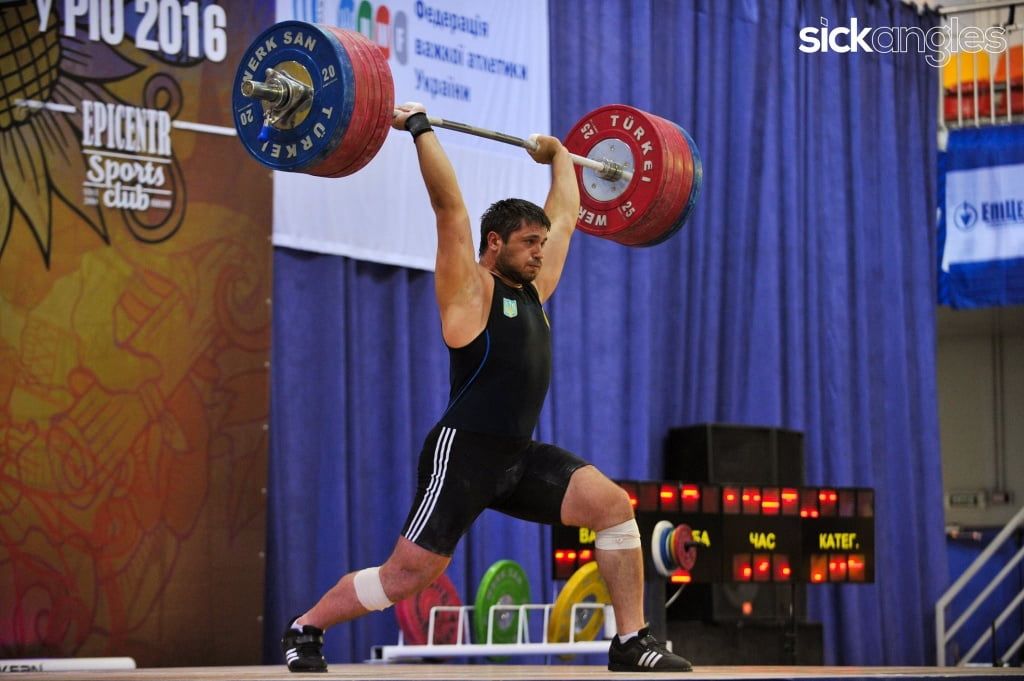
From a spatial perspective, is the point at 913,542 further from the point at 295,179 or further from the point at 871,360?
the point at 295,179

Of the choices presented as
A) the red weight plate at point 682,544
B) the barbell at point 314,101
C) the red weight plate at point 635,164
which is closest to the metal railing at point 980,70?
the red weight plate at point 682,544

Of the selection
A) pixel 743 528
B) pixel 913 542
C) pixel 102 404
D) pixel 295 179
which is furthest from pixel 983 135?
pixel 102 404

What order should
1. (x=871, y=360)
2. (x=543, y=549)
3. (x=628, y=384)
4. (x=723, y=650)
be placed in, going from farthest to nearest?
(x=871, y=360)
(x=628, y=384)
(x=543, y=549)
(x=723, y=650)

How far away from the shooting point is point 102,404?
5.07 metres

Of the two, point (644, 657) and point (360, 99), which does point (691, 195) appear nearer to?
point (360, 99)

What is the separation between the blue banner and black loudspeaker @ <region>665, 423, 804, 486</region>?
225 cm

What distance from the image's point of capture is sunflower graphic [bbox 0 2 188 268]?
Answer: 4.99 metres

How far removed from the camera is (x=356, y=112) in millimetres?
3281

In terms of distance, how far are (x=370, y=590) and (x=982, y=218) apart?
630 cm

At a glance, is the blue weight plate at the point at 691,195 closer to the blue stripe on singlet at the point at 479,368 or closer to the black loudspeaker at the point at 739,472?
the blue stripe on singlet at the point at 479,368

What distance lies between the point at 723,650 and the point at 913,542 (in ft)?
8.05

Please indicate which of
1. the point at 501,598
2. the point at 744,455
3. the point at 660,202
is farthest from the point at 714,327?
the point at 660,202

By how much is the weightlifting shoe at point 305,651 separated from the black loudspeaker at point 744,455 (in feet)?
12.1

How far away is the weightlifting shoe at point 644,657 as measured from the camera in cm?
330
